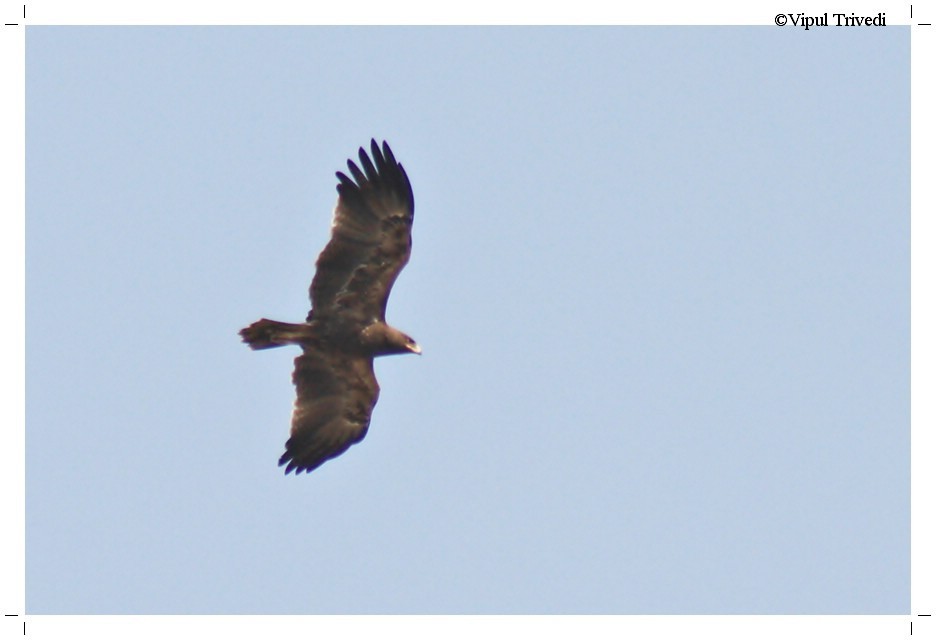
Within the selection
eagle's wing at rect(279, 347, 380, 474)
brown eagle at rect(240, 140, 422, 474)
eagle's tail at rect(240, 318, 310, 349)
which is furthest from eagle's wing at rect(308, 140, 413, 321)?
eagle's wing at rect(279, 347, 380, 474)

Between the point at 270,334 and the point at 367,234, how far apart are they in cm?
165

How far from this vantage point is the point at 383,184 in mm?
22750

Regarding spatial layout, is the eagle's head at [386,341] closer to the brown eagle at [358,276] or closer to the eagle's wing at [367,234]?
the brown eagle at [358,276]

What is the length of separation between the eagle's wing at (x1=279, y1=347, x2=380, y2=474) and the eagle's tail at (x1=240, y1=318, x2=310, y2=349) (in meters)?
0.76

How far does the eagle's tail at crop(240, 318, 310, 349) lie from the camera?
22281 millimetres

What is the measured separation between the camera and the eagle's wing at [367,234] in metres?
22.7

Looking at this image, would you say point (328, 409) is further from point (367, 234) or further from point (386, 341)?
point (367, 234)

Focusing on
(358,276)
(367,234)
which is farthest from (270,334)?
(367,234)

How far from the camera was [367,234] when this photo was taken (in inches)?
896

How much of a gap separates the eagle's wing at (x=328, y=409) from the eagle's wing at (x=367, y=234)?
98 centimetres
